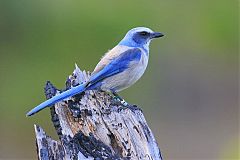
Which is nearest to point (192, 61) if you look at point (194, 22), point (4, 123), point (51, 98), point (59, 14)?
point (194, 22)

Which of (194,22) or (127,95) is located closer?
(127,95)

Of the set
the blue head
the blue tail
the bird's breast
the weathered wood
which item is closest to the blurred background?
the blue head

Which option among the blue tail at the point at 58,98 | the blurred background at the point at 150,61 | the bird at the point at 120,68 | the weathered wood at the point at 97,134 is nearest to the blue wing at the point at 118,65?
the bird at the point at 120,68

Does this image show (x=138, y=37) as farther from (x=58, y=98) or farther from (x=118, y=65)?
(x=58, y=98)

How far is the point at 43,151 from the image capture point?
5.38m

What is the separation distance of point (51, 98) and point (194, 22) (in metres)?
7.48

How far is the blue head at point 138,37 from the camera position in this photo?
6961mm

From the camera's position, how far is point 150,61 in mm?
11758

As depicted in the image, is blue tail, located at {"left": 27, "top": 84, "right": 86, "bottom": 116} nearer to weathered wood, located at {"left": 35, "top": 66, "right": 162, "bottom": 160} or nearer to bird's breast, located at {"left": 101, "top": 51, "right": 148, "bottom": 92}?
weathered wood, located at {"left": 35, "top": 66, "right": 162, "bottom": 160}

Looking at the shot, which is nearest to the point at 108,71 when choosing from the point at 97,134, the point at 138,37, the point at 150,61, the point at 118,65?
the point at 118,65

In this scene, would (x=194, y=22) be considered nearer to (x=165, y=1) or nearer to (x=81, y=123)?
(x=165, y=1)

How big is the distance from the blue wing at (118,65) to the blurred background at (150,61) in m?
4.39

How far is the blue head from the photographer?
274 inches

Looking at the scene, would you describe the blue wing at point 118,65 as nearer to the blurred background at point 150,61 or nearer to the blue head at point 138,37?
the blue head at point 138,37
